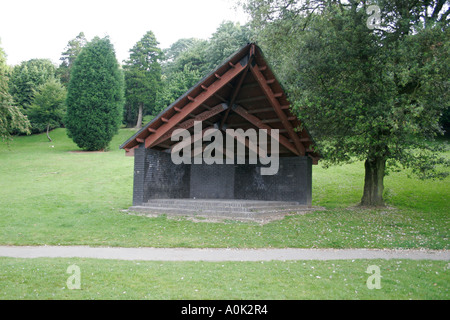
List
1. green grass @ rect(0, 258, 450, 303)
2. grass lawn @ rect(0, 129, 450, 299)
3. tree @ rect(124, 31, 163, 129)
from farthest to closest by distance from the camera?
tree @ rect(124, 31, 163, 129), grass lawn @ rect(0, 129, 450, 299), green grass @ rect(0, 258, 450, 303)

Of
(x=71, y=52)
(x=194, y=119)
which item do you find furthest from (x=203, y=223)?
(x=71, y=52)

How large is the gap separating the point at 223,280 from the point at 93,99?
34975mm

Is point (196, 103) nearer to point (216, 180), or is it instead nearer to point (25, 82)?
point (216, 180)

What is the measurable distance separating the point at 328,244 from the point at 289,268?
10.1 feet

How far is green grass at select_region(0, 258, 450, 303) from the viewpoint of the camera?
5.05 m

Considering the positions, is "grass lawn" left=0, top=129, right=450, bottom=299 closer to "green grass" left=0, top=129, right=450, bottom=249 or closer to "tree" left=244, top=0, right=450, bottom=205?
"green grass" left=0, top=129, right=450, bottom=249

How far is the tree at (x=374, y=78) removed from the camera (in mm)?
10898

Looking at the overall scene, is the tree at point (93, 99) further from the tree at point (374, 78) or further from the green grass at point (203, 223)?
the tree at point (374, 78)

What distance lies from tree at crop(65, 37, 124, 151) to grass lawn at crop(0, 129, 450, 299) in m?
13.6

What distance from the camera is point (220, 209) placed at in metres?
13.3

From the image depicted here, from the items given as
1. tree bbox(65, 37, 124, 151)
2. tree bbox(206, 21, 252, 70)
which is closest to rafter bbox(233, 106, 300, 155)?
tree bbox(65, 37, 124, 151)

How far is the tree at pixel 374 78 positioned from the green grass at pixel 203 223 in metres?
2.79

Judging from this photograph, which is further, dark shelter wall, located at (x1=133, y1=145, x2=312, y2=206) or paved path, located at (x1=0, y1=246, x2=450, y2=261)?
dark shelter wall, located at (x1=133, y1=145, x2=312, y2=206)

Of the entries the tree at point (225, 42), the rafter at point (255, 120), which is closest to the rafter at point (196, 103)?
the rafter at point (255, 120)
